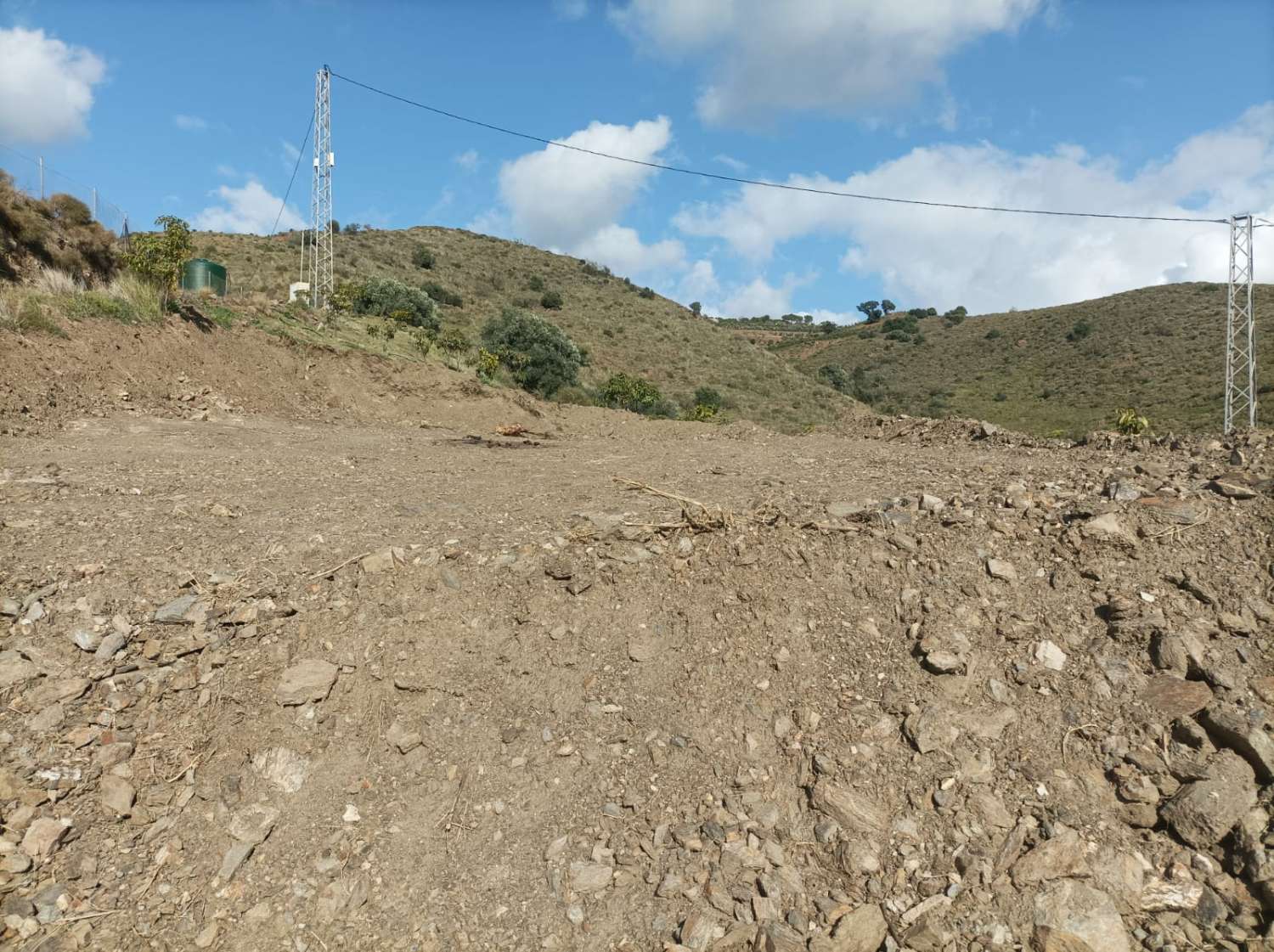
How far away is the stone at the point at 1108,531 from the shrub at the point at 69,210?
17671mm

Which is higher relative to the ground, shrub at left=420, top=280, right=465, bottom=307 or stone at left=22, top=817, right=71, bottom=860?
shrub at left=420, top=280, right=465, bottom=307

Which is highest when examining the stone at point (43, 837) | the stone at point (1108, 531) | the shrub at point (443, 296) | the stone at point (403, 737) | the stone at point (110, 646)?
the shrub at point (443, 296)

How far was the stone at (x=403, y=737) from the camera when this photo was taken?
3.48 meters

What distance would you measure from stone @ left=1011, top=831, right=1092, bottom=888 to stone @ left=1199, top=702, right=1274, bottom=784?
77 centimetres

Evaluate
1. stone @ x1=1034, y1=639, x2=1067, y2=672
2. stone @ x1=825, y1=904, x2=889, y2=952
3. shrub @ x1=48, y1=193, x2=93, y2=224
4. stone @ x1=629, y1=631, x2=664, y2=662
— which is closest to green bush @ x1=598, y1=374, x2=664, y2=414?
shrub @ x1=48, y1=193, x2=93, y2=224

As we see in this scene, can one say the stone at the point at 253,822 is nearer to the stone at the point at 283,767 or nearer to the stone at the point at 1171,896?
the stone at the point at 283,767

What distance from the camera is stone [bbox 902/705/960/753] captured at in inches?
130

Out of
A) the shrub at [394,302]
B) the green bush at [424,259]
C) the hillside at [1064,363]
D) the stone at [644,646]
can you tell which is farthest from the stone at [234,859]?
the green bush at [424,259]

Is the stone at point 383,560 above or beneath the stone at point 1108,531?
beneath

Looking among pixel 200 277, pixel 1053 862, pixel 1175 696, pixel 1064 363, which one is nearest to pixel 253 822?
pixel 1053 862

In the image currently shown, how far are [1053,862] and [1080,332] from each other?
47.2 meters

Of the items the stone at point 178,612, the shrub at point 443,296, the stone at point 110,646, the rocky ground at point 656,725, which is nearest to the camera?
the rocky ground at point 656,725

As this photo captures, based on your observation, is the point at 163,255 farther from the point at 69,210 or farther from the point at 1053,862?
the point at 1053,862

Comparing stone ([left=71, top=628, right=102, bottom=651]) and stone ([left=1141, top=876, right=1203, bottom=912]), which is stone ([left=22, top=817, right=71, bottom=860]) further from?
stone ([left=1141, top=876, right=1203, bottom=912])
